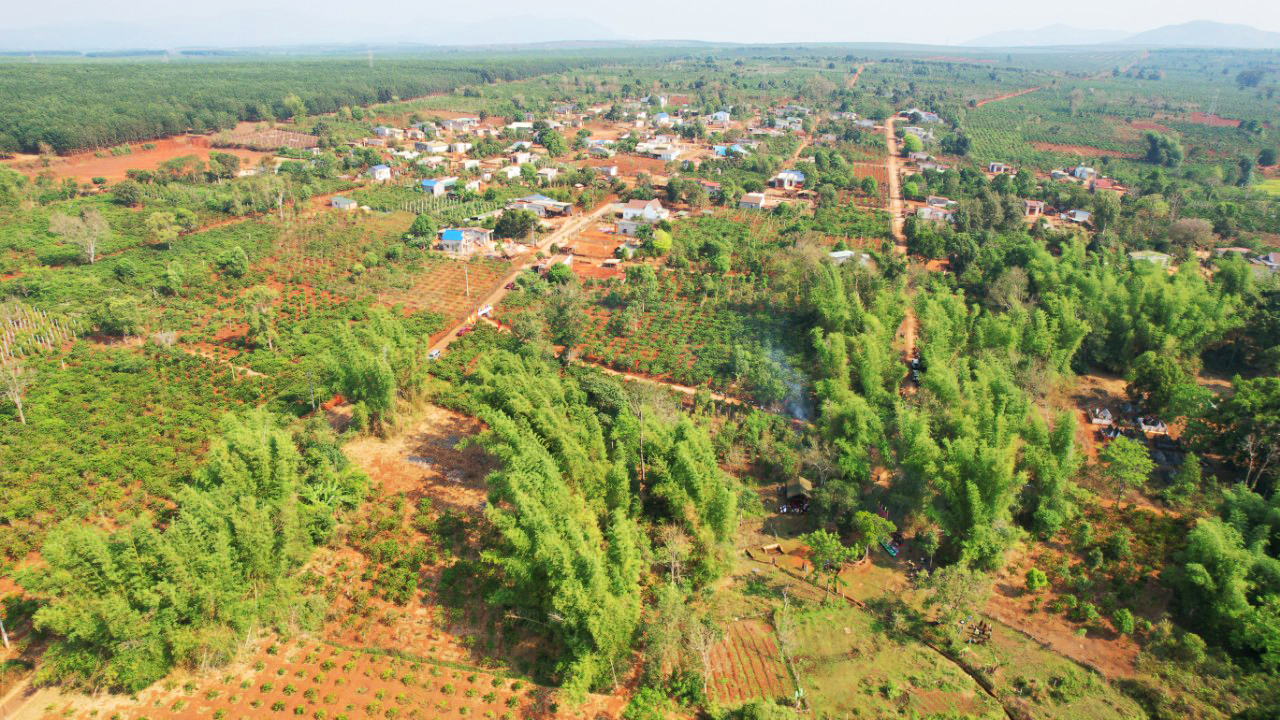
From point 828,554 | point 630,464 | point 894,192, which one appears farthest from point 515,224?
point 894,192

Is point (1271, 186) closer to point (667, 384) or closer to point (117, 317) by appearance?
point (667, 384)

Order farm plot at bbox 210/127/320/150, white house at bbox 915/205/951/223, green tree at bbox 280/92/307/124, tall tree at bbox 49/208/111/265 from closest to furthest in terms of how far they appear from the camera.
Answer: tall tree at bbox 49/208/111/265, white house at bbox 915/205/951/223, farm plot at bbox 210/127/320/150, green tree at bbox 280/92/307/124

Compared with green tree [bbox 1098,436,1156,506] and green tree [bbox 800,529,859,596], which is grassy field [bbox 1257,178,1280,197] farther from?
green tree [bbox 800,529,859,596]

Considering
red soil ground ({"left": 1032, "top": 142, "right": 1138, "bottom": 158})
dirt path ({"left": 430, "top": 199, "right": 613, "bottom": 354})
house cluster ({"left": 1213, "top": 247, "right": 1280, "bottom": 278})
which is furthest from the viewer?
red soil ground ({"left": 1032, "top": 142, "right": 1138, "bottom": 158})

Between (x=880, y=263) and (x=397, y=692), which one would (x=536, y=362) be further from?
A: (x=880, y=263)

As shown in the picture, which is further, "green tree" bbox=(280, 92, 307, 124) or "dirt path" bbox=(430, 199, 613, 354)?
"green tree" bbox=(280, 92, 307, 124)

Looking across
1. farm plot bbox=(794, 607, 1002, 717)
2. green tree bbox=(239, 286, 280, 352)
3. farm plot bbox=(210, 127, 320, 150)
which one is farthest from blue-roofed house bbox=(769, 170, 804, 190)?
farm plot bbox=(794, 607, 1002, 717)
